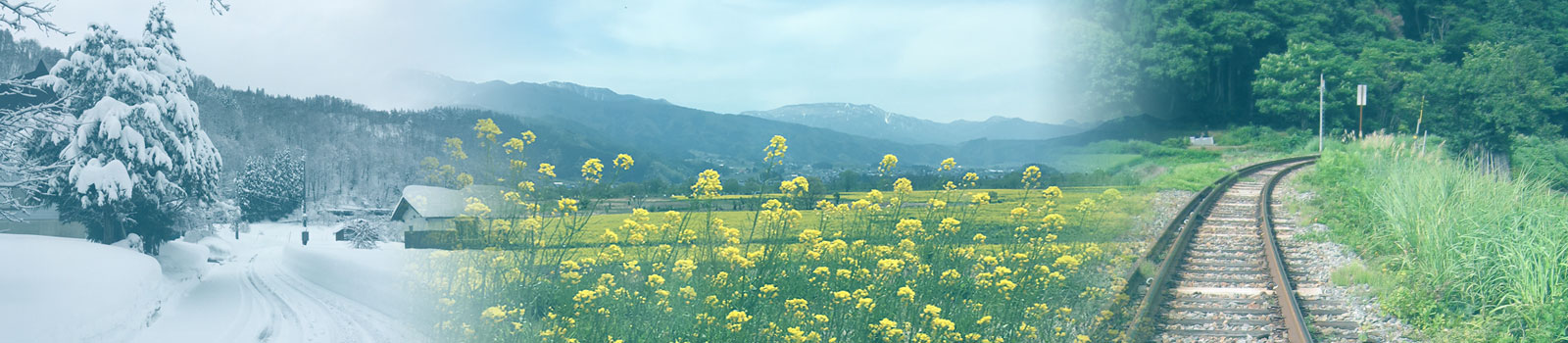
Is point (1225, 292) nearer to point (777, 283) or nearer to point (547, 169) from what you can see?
point (777, 283)

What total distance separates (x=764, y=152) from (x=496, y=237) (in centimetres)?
164

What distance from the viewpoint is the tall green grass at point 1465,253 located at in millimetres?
6613

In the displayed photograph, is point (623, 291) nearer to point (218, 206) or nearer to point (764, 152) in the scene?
point (764, 152)

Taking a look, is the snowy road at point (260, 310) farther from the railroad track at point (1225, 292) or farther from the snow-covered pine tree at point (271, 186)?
the railroad track at point (1225, 292)

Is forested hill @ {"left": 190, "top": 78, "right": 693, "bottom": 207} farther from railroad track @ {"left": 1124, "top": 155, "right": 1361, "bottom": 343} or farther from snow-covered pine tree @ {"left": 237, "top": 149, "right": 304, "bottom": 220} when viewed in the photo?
railroad track @ {"left": 1124, "top": 155, "right": 1361, "bottom": 343}

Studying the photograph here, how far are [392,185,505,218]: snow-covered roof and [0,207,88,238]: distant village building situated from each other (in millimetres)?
958

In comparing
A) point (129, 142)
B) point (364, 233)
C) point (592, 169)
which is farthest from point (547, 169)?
point (129, 142)

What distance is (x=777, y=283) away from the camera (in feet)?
18.8

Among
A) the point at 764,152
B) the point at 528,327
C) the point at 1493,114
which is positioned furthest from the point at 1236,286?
the point at 1493,114

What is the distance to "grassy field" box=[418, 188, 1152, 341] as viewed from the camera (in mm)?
4078

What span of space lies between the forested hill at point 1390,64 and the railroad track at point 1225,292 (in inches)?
75.6

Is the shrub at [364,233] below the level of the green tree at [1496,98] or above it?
below

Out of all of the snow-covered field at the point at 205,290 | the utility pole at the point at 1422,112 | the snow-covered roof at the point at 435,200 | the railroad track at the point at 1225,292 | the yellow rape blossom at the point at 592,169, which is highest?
the utility pole at the point at 1422,112

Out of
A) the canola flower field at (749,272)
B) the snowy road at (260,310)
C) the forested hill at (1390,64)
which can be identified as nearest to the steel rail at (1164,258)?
the canola flower field at (749,272)
